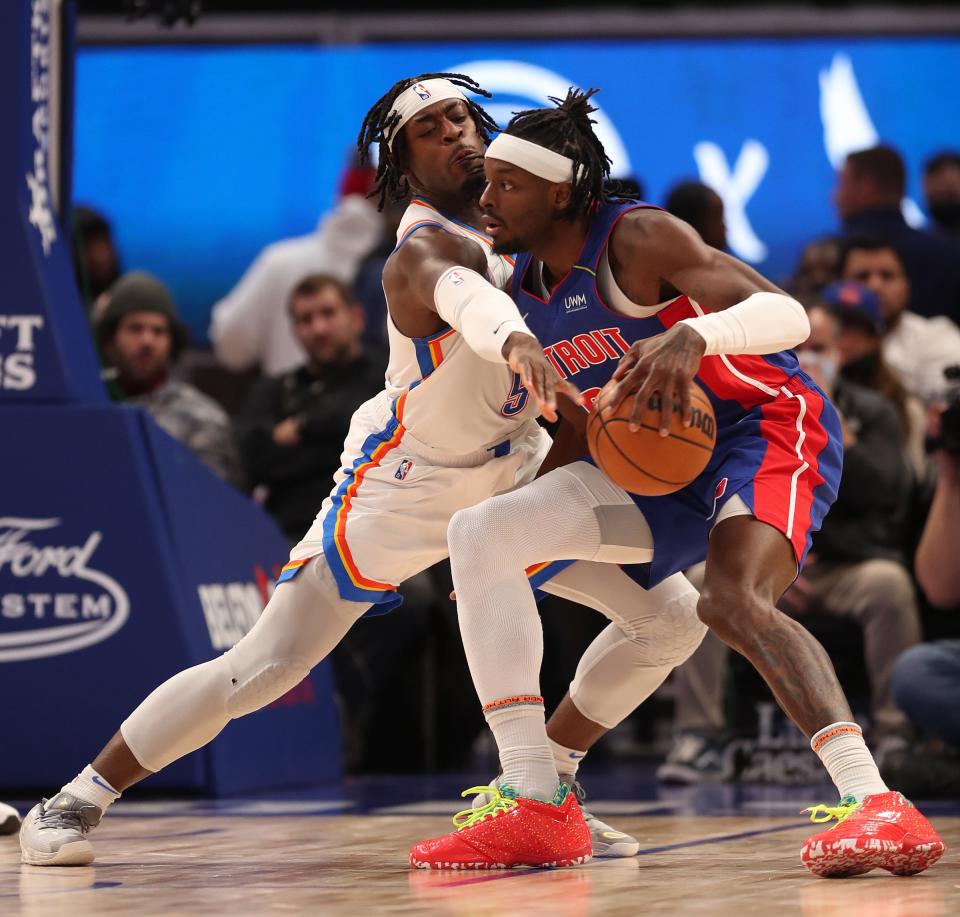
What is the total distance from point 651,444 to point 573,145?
2.72 ft

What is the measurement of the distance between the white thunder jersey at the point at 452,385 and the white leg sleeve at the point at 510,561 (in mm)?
394

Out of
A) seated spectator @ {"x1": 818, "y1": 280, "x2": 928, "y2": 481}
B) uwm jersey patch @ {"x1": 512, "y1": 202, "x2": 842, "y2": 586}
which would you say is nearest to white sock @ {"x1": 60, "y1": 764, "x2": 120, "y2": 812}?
uwm jersey patch @ {"x1": 512, "y1": 202, "x2": 842, "y2": 586}

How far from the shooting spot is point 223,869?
165 inches

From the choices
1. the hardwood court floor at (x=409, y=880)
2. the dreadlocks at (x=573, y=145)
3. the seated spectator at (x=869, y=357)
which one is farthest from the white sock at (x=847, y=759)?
the seated spectator at (x=869, y=357)

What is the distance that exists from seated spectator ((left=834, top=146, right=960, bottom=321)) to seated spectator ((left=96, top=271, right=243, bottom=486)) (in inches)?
127

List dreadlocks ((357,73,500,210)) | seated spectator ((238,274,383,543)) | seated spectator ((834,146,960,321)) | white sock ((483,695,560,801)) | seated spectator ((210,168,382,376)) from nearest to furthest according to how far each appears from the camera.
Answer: white sock ((483,695,560,801))
dreadlocks ((357,73,500,210))
seated spectator ((238,274,383,543))
seated spectator ((834,146,960,321))
seated spectator ((210,168,382,376))

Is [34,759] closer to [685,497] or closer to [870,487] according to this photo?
[685,497]

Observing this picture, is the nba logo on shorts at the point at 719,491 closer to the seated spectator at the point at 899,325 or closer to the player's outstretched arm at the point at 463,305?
the player's outstretched arm at the point at 463,305

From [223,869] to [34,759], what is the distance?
2012 millimetres

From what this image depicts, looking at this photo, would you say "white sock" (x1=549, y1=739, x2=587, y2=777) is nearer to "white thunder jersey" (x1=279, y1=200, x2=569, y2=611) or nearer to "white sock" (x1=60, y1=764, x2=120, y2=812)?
"white thunder jersey" (x1=279, y1=200, x2=569, y2=611)

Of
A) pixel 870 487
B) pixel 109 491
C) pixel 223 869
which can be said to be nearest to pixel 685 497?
pixel 223 869

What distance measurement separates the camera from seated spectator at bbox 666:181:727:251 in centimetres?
773

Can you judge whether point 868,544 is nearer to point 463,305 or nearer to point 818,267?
point 818,267

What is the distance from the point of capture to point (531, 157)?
4.25 metres
